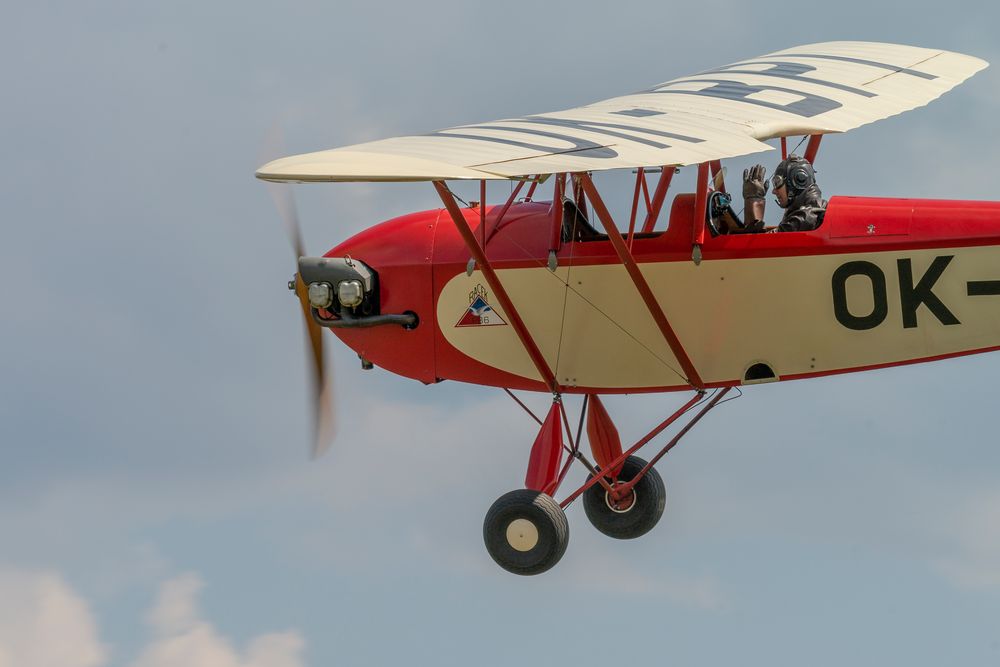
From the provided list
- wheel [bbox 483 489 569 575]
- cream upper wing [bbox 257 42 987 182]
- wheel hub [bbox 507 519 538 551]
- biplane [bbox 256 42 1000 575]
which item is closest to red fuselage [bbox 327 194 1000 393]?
biplane [bbox 256 42 1000 575]

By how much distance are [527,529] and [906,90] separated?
5.05 m

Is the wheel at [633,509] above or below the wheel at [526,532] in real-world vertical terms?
below

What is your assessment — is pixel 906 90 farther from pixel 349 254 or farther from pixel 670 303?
pixel 349 254

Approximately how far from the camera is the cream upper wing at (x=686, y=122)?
1216 cm

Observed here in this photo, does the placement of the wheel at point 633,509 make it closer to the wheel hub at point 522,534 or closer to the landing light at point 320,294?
the wheel hub at point 522,534

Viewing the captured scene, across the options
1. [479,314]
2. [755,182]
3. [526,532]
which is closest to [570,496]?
[526,532]

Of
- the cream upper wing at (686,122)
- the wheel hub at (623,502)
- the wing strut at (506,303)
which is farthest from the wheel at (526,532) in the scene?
the cream upper wing at (686,122)

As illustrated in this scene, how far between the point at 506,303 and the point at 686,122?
198 cm

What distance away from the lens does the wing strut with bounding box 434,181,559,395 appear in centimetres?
1385

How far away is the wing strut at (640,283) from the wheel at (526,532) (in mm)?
1427

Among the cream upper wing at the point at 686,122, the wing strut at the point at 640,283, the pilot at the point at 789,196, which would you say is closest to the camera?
the cream upper wing at the point at 686,122

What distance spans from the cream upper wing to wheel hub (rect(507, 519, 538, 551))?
2.94 metres

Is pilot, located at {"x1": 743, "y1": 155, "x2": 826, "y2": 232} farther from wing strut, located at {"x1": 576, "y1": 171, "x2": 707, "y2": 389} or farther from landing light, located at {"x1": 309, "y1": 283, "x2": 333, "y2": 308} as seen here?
landing light, located at {"x1": 309, "y1": 283, "x2": 333, "y2": 308}

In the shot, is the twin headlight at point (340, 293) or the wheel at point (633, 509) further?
the wheel at point (633, 509)
